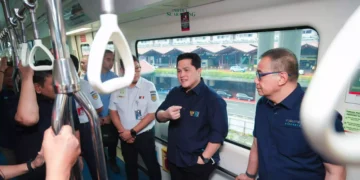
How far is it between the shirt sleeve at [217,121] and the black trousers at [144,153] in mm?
1205

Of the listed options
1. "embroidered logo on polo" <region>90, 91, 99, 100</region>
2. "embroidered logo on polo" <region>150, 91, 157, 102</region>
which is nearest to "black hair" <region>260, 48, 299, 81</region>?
"embroidered logo on polo" <region>150, 91, 157, 102</region>

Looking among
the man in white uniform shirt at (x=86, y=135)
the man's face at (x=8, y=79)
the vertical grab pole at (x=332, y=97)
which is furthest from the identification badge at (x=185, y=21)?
the man's face at (x=8, y=79)

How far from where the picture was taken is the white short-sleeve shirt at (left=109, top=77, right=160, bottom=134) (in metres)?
2.88

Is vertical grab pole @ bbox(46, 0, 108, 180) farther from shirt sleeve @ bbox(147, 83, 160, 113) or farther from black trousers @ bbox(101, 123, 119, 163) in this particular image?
black trousers @ bbox(101, 123, 119, 163)

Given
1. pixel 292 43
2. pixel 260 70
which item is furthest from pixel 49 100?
pixel 292 43

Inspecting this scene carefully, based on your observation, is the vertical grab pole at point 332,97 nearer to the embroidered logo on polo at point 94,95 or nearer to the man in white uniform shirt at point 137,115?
the man in white uniform shirt at point 137,115

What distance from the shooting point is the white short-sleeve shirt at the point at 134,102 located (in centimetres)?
288

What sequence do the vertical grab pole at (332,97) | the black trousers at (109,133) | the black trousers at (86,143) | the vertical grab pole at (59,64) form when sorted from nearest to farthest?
the vertical grab pole at (332,97)
the vertical grab pole at (59,64)
the black trousers at (86,143)
the black trousers at (109,133)

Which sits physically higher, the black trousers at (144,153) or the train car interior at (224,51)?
the train car interior at (224,51)

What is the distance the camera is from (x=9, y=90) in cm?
349

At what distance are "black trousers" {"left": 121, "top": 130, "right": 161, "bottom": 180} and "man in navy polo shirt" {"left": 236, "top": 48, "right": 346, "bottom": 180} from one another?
173 centimetres

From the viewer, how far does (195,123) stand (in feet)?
7.02

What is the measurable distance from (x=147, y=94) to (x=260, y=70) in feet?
5.57

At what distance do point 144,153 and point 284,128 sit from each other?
2032 millimetres
